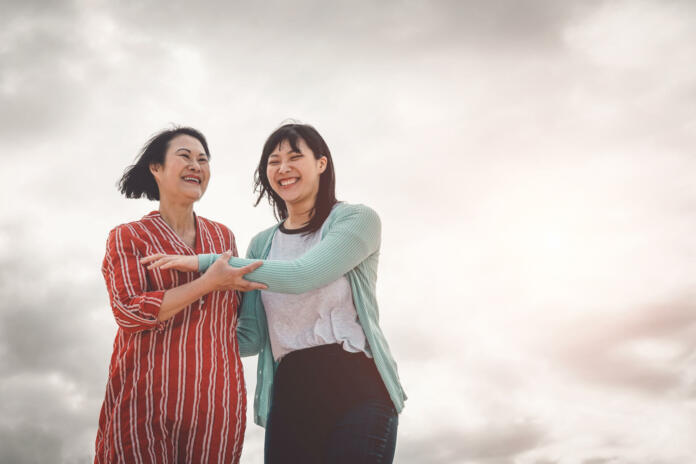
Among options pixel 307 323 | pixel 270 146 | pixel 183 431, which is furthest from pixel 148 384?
pixel 270 146

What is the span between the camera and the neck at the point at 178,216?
4.93m

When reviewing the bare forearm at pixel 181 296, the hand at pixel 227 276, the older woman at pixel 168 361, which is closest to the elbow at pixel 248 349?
the older woman at pixel 168 361

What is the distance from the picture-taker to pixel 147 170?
515cm

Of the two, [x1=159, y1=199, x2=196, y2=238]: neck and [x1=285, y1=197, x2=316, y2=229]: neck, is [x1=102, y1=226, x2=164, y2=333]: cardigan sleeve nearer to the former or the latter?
[x1=159, y1=199, x2=196, y2=238]: neck

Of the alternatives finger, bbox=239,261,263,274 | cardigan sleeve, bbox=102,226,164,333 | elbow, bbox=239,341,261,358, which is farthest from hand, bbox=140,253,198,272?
elbow, bbox=239,341,261,358

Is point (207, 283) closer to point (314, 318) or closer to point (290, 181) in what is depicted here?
point (314, 318)

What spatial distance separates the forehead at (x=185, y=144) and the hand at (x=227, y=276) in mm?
1141

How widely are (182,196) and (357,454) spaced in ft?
7.68

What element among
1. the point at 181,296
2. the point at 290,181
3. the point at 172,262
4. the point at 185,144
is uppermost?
the point at 185,144

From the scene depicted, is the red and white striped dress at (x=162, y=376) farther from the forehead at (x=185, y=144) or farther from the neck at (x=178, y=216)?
the forehead at (x=185, y=144)

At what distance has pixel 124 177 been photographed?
17.0 feet

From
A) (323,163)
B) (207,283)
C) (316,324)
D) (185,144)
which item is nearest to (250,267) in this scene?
(207,283)

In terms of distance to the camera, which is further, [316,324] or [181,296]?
[316,324]

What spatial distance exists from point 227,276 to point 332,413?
1.17 meters
